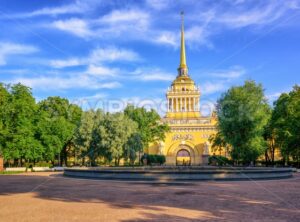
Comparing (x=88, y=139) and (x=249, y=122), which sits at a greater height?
(x=249, y=122)

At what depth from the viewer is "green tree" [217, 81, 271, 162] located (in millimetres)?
40312

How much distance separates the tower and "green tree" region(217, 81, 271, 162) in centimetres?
4361

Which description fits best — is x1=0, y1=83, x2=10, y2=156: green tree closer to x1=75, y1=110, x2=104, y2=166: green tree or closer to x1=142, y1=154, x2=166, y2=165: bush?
x1=75, y1=110, x2=104, y2=166: green tree

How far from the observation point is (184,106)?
9162 centimetres

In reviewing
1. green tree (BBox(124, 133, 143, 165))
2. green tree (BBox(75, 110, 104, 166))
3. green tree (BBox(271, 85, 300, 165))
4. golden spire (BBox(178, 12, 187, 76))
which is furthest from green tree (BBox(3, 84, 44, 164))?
golden spire (BBox(178, 12, 187, 76))

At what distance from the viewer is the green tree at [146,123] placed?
58750mm

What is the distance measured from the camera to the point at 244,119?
40219 mm

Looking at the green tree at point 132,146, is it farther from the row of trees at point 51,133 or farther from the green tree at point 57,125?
the green tree at point 57,125

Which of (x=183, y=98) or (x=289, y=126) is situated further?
(x=183, y=98)

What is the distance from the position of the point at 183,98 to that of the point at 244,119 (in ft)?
171

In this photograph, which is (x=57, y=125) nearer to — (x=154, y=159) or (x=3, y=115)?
(x=3, y=115)

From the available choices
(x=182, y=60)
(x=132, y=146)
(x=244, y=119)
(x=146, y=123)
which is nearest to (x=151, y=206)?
(x=244, y=119)

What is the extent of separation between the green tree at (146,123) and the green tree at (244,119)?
1906cm

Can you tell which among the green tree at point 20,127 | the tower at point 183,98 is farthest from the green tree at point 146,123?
the tower at point 183,98
